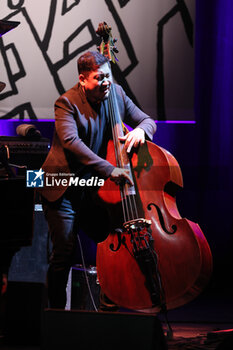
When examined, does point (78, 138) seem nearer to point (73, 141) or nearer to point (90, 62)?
point (73, 141)

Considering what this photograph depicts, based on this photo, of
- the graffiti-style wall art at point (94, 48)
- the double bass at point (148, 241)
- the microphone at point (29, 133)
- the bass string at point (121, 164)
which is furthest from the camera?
the graffiti-style wall art at point (94, 48)

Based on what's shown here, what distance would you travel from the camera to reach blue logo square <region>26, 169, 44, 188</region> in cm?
289

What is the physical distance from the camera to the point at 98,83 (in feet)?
8.80

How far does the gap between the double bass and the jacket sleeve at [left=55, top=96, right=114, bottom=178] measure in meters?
0.09

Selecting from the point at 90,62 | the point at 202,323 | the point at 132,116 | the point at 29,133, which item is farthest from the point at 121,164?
the point at 202,323

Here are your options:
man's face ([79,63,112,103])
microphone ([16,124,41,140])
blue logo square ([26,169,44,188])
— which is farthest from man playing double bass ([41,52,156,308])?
microphone ([16,124,41,140])

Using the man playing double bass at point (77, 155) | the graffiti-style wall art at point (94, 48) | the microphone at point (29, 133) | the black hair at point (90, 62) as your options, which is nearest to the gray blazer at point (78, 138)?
the man playing double bass at point (77, 155)

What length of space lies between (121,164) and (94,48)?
1394mm

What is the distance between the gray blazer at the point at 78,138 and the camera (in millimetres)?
2637

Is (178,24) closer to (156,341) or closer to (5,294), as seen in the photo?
(5,294)

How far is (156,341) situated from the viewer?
1713 millimetres

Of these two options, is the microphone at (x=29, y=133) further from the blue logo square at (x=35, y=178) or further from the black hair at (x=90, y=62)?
the black hair at (x=90, y=62)

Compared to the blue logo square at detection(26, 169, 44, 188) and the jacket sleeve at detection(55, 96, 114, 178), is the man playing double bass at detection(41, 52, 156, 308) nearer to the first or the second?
the jacket sleeve at detection(55, 96, 114, 178)

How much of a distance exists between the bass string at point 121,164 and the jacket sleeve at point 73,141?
0.10m
